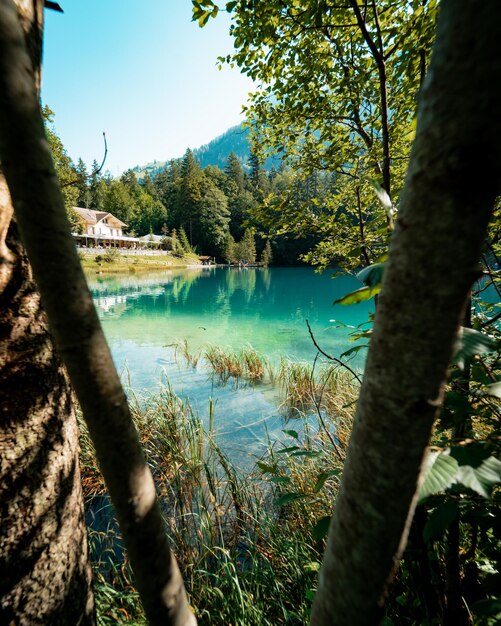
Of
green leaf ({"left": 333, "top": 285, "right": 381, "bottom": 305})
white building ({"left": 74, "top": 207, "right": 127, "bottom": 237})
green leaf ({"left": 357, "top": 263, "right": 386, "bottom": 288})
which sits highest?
white building ({"left": 74, "top": 207, "right": 127, "bottom": 237})

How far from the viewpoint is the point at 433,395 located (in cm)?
33

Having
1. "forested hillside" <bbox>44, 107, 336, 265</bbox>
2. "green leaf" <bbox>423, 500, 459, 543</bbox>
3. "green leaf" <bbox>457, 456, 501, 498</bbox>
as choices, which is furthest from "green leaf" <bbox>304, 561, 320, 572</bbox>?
"forested hillside" <bbox>44, 107, 336, 265</bbox>

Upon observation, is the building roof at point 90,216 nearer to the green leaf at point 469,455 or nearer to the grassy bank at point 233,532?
the grassy bank at point 233,532

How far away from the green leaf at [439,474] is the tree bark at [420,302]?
0.72 ft

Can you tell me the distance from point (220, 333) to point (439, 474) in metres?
12.6

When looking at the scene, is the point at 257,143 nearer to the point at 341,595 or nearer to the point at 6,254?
the point at 6,254

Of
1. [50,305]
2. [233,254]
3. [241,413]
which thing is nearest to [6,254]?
[50,305]

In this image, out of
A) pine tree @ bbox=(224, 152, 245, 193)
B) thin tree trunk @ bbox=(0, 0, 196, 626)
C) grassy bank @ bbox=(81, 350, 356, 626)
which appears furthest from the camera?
pine tree @ bbox=(224, 152, 245, 193)

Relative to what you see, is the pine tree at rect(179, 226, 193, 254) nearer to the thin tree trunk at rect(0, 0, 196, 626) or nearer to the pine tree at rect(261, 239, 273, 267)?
the pine tree at rect(261, 239, 273, 267)

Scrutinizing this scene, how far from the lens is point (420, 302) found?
1.02 ft

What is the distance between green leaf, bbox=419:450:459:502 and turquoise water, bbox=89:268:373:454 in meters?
3.58

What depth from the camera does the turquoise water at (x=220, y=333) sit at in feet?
18.9

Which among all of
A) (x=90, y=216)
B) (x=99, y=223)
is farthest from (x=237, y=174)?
(x=90, y=216)

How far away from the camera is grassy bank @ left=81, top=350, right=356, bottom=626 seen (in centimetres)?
191
